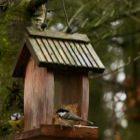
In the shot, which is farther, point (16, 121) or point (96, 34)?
point (96, 34)

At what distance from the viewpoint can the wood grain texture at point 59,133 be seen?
325cm

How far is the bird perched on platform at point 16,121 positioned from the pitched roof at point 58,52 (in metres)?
0.29

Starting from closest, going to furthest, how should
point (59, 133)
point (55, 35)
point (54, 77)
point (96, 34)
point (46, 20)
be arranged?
1. point (59, 133)
2. point (54, 77)
3. point (55, 35)
4. point (46, 20)
5. point (96, 34)

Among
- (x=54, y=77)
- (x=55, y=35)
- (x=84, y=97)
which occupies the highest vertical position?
(x=55, y=35)

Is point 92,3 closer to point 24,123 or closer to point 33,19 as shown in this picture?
point 33,19

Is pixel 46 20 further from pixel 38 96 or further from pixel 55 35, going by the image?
pixel 38 96

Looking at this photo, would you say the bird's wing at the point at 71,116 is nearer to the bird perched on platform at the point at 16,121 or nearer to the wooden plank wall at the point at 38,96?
the wooden plank wall at the point at 38,96

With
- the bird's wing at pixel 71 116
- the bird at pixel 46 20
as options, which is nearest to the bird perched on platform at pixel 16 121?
the bird's wing at pixel 71 116

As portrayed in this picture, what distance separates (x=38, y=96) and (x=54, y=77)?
16 cm

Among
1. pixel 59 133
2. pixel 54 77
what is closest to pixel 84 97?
pixel 54 77

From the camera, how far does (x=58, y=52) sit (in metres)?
3.55

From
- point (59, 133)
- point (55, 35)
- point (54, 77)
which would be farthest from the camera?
point (55, 35)

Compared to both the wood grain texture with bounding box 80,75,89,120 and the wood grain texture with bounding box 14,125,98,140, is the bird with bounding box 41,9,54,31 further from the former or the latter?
the wood grain texture with bounding box 14,125,98,140

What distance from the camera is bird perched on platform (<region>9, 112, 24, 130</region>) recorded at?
3.72 metres
